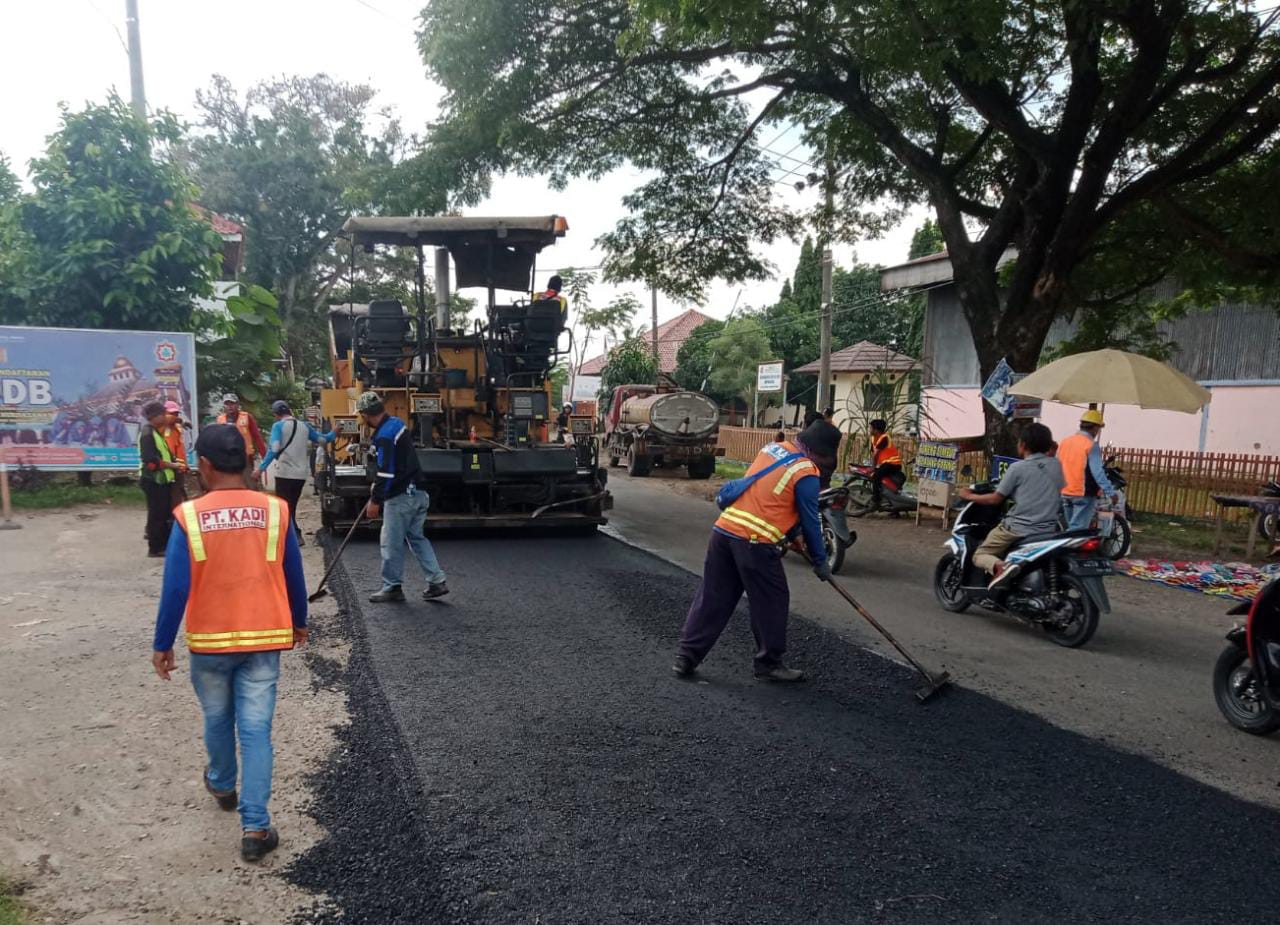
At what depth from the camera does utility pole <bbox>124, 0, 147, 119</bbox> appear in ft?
40.9

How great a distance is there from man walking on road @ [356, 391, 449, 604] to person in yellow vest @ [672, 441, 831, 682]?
2496mm

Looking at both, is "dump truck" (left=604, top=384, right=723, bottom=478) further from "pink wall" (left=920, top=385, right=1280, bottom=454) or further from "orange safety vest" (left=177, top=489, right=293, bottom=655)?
"orange safety vest" (left=177, top=489, right=293, bottom=655)

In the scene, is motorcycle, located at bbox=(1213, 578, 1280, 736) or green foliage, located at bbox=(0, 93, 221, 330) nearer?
motorcycle, located at bbox=(1213, 578, 1280, 736)

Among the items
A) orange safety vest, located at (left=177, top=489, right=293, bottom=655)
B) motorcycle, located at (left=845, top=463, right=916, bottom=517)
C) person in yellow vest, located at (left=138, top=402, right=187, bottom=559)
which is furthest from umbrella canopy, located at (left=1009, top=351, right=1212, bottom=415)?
person in yellow vest, located at (left=138, top=402, right=187, bottom=559)

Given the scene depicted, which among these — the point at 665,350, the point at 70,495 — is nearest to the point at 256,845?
the point at 70,495

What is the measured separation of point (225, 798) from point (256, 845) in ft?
1.41

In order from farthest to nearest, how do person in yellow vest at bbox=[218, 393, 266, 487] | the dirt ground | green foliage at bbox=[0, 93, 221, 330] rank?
green foliage at bbox=[0, 93, 221, 330] < person in yellow vest at bbox=[218, 393, 266, 487] < the dirt ground

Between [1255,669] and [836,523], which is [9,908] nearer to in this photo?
[1255,669]

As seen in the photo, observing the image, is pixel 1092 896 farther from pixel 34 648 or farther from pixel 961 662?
pixel 34 648

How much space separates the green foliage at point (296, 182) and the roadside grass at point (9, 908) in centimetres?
2271

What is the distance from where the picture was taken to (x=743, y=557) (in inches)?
194

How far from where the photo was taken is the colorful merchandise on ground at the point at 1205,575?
819 centimetres

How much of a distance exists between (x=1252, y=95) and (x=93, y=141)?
14.3m

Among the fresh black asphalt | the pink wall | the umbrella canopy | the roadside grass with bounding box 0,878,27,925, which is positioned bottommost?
Result: the roadside grass with bounding box 0,878,27,925
